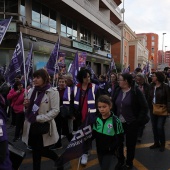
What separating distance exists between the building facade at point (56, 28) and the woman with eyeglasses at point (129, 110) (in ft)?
29.5

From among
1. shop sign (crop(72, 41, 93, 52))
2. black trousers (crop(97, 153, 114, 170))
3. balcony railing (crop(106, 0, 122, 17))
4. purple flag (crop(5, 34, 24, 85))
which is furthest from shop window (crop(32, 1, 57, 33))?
balcony railing (crop(106, 0, 122, 17))

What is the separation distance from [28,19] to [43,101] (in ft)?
38.8

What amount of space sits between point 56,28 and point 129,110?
14.8 metres

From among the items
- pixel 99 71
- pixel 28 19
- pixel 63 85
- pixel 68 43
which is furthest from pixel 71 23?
pixel 63 85

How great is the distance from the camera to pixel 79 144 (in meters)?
2.96

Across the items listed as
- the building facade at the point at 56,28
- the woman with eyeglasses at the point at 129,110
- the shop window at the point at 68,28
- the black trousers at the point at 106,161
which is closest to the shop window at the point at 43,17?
the building facade at the point at 56,28

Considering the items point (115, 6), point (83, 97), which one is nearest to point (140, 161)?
point (83, 97)

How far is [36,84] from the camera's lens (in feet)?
11.1

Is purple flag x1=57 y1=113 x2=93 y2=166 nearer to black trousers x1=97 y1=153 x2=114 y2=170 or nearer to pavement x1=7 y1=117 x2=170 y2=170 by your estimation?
black trousers x1=97 y1=153 x2=114 y2=170

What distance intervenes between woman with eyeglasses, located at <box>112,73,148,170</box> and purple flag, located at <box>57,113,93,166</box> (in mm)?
906

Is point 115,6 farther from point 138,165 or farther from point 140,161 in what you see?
point 138,165

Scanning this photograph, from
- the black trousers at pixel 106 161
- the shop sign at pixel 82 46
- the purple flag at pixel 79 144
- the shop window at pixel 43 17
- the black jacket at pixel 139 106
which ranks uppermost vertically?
the shop window at pixel 43 17

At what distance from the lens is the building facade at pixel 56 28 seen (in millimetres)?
13359

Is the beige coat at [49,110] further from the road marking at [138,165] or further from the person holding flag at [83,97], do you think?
the road marking at [138,165]
